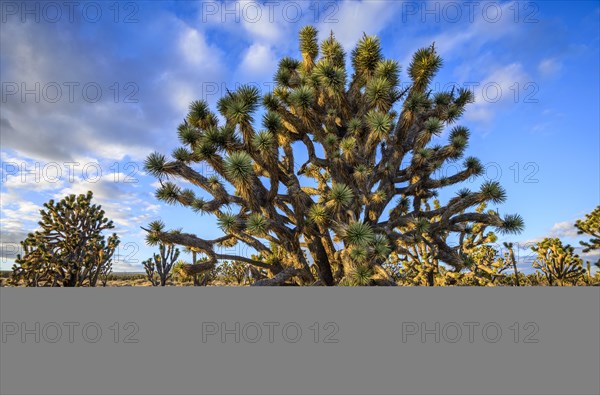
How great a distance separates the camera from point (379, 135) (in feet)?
28.6

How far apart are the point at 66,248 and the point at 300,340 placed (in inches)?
590

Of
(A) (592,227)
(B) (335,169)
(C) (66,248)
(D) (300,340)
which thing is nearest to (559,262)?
(A) (592,227)

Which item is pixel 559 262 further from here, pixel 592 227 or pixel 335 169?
pixel 335 169

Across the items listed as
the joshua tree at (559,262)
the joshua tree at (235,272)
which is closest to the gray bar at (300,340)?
the joshua tree at (559,262)

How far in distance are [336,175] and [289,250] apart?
2.40 metres

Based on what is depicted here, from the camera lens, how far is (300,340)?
66.4 inches

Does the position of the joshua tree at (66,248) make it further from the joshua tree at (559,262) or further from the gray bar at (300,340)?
the joshua tree at (559,262)

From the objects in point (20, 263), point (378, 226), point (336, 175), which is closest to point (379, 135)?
point (336, 175)

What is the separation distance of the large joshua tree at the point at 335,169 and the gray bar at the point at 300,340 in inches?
228

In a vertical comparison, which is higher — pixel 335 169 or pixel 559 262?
pixel 335 169

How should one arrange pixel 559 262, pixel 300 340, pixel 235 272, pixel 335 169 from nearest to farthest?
pixel 300 340 < pixel 335 169 < pixel 559 262 < pixel 235 272

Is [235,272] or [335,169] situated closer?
[335,169]

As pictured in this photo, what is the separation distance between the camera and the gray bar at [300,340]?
62.0 inches

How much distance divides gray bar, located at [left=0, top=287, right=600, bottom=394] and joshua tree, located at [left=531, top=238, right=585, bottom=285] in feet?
41.2
